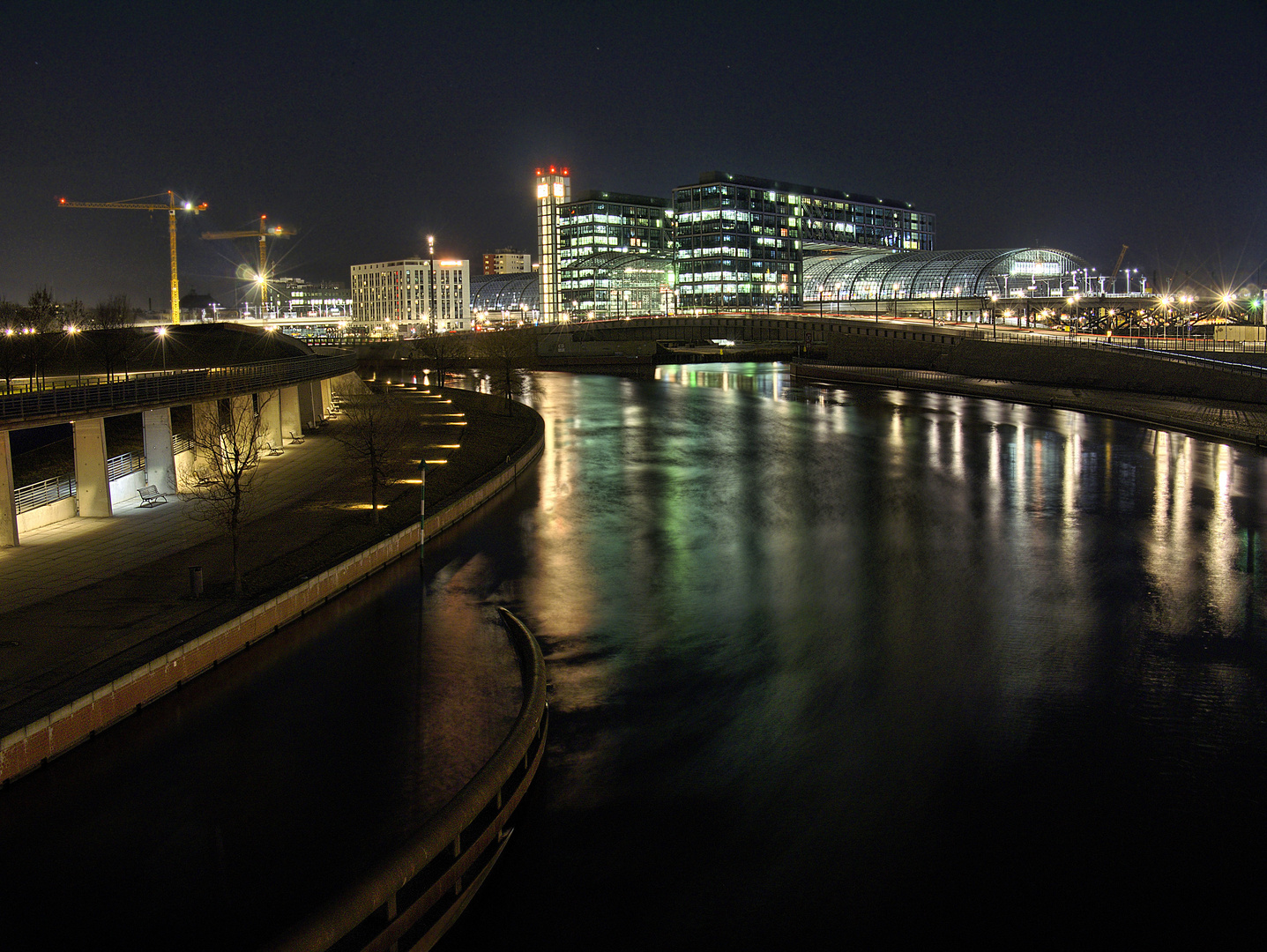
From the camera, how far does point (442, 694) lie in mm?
13305

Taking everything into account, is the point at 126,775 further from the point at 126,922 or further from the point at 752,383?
the point at 752,383

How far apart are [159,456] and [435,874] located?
61.7ft

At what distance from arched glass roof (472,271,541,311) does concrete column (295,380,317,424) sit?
4704 inches

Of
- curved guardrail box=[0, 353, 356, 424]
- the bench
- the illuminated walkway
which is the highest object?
curved guardrail box=[0, 353, 356, 424]

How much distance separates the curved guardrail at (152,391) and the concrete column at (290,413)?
1.01 meters

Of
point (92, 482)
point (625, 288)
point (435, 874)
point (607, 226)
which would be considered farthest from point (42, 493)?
point (607, 226)

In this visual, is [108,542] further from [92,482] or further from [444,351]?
[444,351]

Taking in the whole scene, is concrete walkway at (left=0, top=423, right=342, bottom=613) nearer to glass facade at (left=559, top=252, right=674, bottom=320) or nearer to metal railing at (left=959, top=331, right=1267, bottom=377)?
metal railing at (left=959, top=331, right=1267, bottom=377)

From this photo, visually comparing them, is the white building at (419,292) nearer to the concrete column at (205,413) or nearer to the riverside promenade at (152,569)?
the concrete column at (205,413)

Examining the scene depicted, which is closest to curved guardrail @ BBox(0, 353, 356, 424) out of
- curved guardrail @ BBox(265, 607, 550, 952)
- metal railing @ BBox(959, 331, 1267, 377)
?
curved guardrail @ BBox(265, 607, 550, 952)

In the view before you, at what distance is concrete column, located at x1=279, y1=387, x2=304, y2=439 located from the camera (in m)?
34.3

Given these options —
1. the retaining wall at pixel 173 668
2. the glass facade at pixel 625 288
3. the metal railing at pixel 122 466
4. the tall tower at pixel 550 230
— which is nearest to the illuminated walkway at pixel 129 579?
the retaining wall at pixel 173 668

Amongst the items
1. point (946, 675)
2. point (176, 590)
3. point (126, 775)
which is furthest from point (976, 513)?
point (126, 775)

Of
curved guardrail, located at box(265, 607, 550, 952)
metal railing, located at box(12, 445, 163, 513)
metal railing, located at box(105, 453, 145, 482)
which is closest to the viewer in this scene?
curved guardrail, located at box(265, 607, 550, 952)
